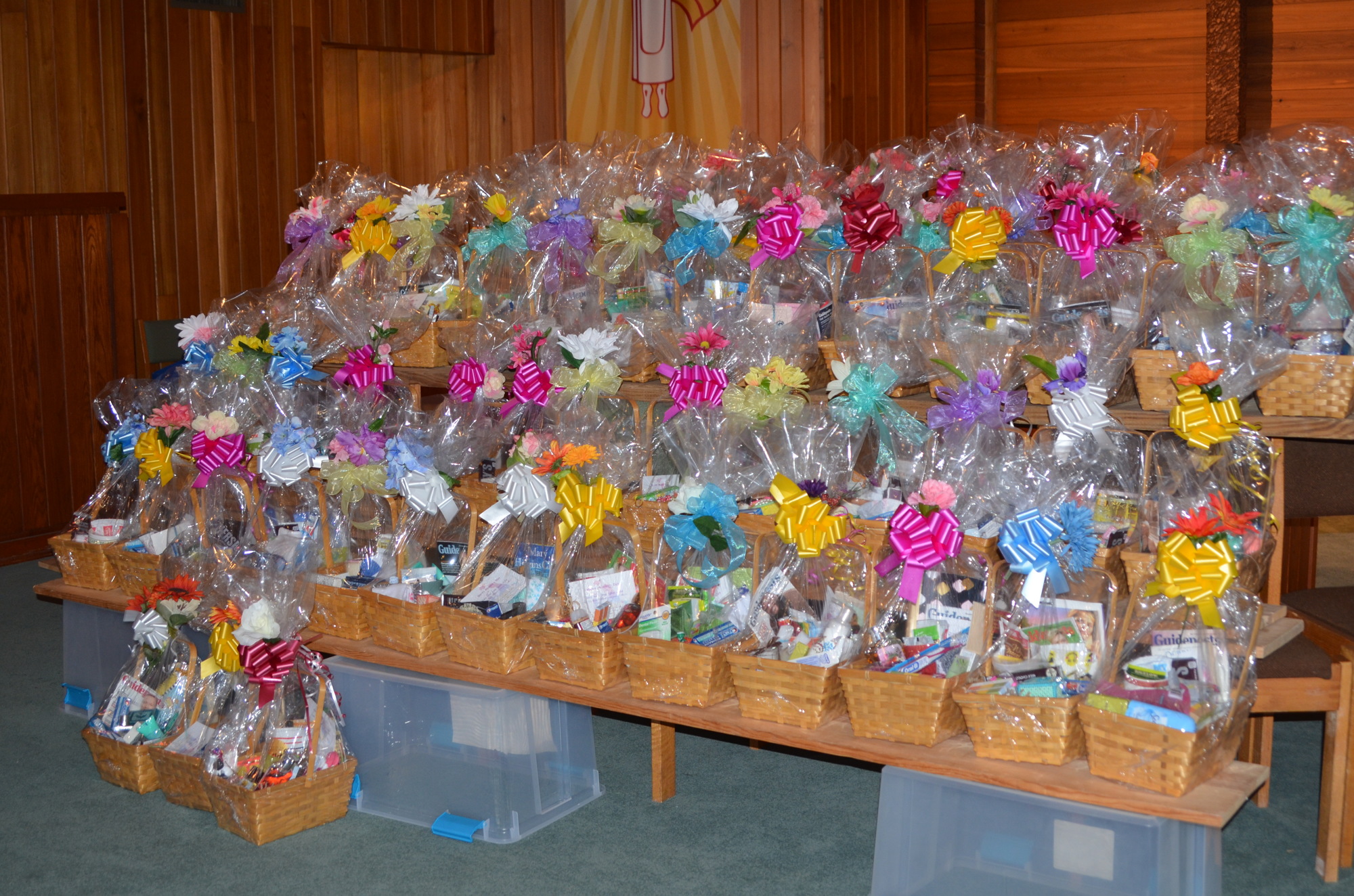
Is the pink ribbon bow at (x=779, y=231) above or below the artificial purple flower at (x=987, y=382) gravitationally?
above

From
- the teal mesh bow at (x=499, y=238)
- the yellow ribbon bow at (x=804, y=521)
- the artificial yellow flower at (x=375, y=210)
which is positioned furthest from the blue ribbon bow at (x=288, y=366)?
the yellow ribbon bow at (x=804, y=521)

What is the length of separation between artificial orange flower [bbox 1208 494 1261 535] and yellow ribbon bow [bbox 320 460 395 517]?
5.49ft

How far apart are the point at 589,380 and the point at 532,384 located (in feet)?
0.49

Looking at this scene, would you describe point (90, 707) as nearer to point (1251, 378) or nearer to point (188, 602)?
point (188, 602)

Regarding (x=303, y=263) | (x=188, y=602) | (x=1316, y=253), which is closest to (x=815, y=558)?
(x=1316, y=253)

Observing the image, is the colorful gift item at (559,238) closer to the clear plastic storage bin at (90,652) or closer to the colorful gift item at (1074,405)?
the colorful gift item at (1074,405)

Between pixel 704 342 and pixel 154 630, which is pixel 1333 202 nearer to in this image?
pixel 704 342

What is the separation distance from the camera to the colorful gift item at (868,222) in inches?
104

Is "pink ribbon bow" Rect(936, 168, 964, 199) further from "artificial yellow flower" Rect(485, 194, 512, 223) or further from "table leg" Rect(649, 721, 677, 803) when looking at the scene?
"table leg" Rect(649, 721, 677, 803)

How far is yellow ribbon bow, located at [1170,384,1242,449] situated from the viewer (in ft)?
7.02

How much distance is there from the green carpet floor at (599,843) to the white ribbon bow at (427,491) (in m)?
0.65

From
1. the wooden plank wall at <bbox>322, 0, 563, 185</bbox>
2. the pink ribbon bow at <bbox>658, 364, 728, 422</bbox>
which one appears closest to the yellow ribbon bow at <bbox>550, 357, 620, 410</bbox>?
the pink ribbon bow at <bbox>658, 364, 728, 422</bbox>

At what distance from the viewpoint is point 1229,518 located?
6.73 ft

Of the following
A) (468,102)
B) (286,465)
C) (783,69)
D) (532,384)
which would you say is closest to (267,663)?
(286,465)
